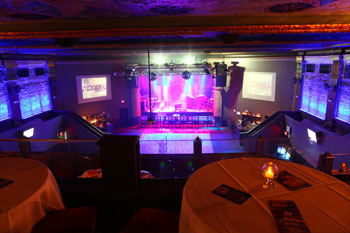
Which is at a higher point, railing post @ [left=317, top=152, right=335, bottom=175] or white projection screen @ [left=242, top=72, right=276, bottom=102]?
white projection screen @ [left=242, top=72, right=276, bottom=102]

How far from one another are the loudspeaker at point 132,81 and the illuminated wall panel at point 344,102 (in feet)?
32.6

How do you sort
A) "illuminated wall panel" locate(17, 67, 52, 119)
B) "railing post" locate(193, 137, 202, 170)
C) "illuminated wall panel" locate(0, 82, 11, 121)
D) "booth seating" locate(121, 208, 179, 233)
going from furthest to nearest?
"illuminated wall panel" locate(17, 67, 52, 119), "illuminated wall panel" locate(0, 82, 11, 121), "railing post" locate(193, 137, 202, 170), "booth seating" locate(121, 208, 179, 233)

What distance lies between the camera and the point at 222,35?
467 cm

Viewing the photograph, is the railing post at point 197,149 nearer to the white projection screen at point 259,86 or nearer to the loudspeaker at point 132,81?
the white projection screen at point 259,86

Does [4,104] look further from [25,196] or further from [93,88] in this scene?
[25,196]

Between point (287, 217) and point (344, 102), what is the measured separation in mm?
7994

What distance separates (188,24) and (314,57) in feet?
27.4

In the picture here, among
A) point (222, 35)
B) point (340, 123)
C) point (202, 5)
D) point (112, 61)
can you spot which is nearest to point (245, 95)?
point (340, 123)

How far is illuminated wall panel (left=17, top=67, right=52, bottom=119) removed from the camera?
376 inches

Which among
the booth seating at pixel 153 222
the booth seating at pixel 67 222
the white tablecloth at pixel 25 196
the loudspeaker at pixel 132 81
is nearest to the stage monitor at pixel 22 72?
the loudspeaker at pixel 132 81

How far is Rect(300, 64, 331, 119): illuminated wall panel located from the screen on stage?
5537 mm

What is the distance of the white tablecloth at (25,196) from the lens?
175 cm

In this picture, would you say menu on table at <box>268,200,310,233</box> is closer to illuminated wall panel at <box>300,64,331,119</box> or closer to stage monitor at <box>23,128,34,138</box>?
illuminated wall panel at <box>300,64,331,119</box>

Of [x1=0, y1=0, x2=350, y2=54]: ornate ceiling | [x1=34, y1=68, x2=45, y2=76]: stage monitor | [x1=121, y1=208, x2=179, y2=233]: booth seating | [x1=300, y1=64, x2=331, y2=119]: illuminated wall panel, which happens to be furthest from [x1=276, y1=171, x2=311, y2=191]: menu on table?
[x1=34, y1=68, x2=45, y2=76]: stage monitor
